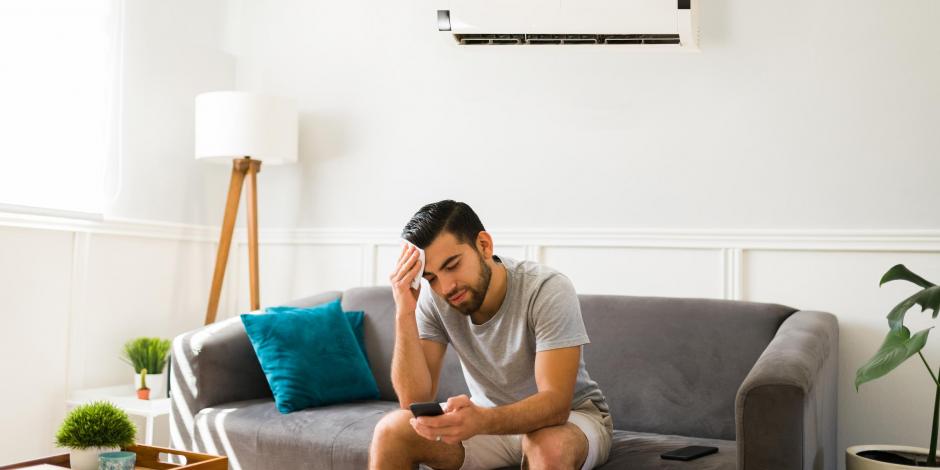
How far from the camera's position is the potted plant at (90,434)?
1888mm

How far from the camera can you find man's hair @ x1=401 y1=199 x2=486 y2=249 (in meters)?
2.03

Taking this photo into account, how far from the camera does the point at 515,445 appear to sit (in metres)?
2.12

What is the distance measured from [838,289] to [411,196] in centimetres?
166

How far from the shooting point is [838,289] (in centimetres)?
288

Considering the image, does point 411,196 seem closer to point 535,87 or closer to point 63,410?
point 535,87

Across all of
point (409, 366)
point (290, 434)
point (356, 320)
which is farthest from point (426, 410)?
point (356, 320)

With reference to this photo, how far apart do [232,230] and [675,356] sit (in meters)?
1.98

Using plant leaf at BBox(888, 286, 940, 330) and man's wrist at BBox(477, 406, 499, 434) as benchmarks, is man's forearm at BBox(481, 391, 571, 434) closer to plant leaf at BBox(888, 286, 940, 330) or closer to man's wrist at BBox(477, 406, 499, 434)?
man's wrist at BBox(477, 406, 499, 434)

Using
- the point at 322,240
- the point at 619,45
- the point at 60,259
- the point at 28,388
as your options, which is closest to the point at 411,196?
the point at 322,240

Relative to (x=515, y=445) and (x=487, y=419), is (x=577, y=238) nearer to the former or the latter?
(x=515, y=445)

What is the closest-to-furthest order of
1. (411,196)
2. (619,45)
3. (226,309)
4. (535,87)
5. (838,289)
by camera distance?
(838,289) < (619,45) < (535,87) < (411,196) < (226,309)

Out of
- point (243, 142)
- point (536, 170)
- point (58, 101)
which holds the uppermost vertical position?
point (58, 101)

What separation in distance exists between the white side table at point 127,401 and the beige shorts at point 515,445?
1.48 m

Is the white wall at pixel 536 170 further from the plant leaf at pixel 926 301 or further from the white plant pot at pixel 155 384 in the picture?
the plant leaf at pixel 926 301
